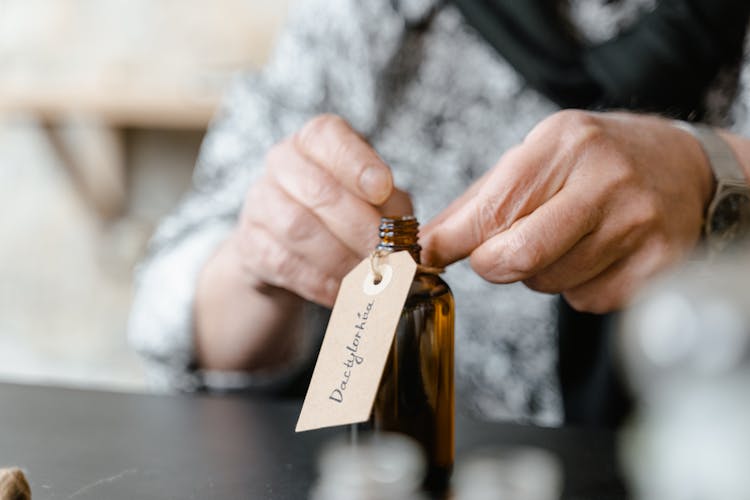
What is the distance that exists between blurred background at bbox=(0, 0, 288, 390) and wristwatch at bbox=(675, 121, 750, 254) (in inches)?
57.9

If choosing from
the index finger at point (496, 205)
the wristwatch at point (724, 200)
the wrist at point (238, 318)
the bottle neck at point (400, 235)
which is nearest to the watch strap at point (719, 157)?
the wristwatch at point (724, 200)

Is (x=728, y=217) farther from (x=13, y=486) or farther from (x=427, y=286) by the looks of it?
(x=13, y=486)

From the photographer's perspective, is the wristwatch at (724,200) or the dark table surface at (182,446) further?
the wristwatch at (724,200)

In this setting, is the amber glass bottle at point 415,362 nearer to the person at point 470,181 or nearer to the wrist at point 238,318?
the person at point 470,181

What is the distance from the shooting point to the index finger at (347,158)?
60 cm

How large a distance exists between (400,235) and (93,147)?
6.46ft

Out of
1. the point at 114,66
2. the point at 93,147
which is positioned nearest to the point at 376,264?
the point at 114,66

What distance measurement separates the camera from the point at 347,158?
2.01 feet

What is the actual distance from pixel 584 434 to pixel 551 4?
1.48ft

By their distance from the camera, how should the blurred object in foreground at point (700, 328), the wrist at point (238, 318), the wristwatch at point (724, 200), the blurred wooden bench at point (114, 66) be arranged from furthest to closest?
the blurred wooden bench at point (114, 66)
the wrist at point (238, 318)
the wristwatch at point (724, 200)
the blurred object in foreground at point (700, 328)

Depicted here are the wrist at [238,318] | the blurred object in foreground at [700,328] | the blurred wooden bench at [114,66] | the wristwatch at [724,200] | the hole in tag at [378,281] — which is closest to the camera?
the blurred object in foreground at [700,328]

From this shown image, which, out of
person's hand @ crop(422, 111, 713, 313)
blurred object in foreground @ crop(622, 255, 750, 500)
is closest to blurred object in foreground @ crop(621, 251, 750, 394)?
blurred object in foreground @ crop(622, 255, 750, 500)

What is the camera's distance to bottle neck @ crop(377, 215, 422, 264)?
0.52 m

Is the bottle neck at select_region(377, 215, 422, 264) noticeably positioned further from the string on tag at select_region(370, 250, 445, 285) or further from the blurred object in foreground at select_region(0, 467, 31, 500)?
the blurred object in foreground at select_region(0, 467, 31, 500)
